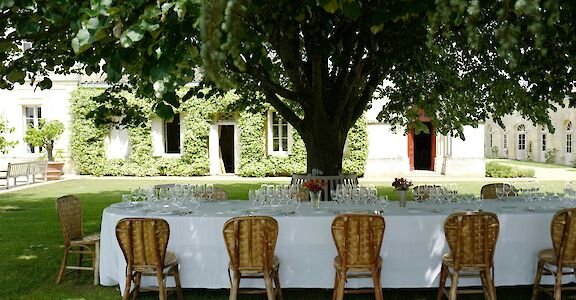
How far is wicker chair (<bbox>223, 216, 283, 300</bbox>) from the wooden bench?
14.2 meters

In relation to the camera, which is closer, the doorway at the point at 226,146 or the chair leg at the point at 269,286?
the chair leg at the point at 269,286

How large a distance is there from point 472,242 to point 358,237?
104 centimetres

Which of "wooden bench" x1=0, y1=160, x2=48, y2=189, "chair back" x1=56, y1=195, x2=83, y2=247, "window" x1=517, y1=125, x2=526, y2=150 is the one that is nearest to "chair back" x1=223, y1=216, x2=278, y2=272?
"chair back" x1=56, y1=195, x2=83, y2=247

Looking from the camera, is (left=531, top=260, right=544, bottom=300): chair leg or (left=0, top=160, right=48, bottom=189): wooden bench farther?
(left=0, top=160, right=48, bottom=189): wooden bench

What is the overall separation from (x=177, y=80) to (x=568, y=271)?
4.34 meters

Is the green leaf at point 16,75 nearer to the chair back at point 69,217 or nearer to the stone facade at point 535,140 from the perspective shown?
the chair back at point 69,217

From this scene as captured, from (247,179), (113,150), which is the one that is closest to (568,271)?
(247,179)

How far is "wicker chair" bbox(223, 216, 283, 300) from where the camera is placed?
4.53 m

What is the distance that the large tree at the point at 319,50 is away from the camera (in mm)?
2008

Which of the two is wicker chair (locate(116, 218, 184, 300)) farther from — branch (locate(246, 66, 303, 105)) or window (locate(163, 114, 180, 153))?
window (locate(163, 114, 180, 153))

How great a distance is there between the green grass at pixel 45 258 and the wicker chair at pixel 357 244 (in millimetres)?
685

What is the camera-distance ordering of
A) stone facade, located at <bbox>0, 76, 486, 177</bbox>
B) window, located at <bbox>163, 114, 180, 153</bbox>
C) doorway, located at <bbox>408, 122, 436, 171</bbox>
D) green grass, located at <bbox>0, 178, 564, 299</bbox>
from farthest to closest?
doorway, located at <bbox>408, 122, 436, 171</bbox>
window, located at <bbox>163, 114, 180, 153</bbox>
stone facade, located at <bbox>0, 76, 486, 177</bbox>
green grass, located at <bbox>0, 178, 564, 299</bbox>

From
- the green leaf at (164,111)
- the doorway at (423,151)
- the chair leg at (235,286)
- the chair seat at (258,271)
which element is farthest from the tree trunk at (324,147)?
the doorway at (423,151)

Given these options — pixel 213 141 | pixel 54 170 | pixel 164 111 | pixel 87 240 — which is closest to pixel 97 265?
pixel 87 240
